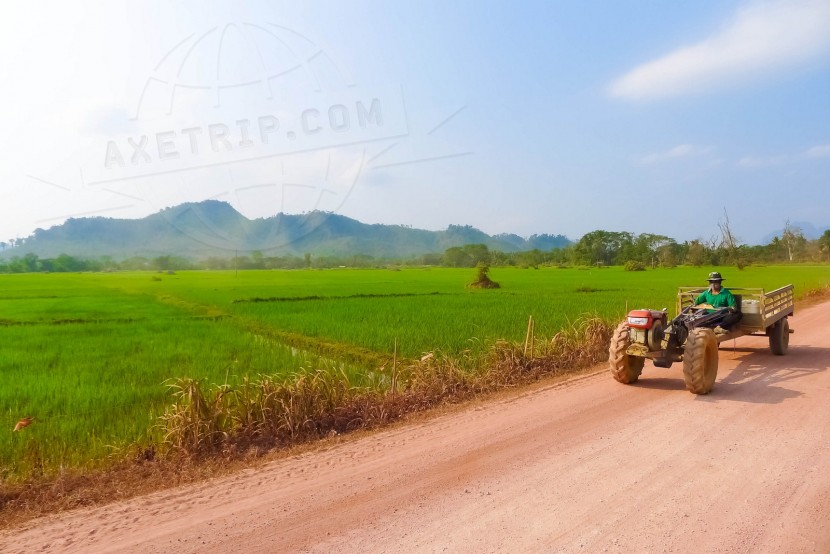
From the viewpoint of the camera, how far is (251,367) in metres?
8.72

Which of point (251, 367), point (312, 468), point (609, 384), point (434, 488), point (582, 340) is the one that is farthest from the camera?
point (582, 340)

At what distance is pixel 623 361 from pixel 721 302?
235 cm

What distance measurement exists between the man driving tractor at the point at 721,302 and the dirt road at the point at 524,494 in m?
1.99

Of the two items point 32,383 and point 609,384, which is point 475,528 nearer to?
point 609,384

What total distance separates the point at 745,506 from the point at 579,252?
81.3 m

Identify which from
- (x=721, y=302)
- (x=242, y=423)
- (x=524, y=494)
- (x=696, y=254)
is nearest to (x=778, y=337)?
(x=721, y=302)

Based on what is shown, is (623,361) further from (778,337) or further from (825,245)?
(825,245)

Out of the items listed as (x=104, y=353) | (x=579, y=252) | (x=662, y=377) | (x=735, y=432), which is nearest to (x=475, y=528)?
(x=735, y=432)

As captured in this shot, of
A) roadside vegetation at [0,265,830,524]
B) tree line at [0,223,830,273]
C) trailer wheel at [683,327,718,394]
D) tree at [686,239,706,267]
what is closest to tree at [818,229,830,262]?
tree line at [0,223,830,273]

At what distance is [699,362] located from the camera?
19.5ft

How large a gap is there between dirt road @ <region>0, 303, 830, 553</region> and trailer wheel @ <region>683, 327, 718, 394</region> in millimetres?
474

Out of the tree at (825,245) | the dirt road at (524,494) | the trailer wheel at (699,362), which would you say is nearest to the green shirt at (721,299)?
the trailer wheel at (699,362)

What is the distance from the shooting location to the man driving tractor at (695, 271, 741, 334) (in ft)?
24.5

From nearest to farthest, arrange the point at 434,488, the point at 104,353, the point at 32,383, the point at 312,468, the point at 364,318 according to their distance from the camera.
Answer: the point at 434,488, the point at 312,468, the point at 32,383, the point at 104,353, the point at 364,318
